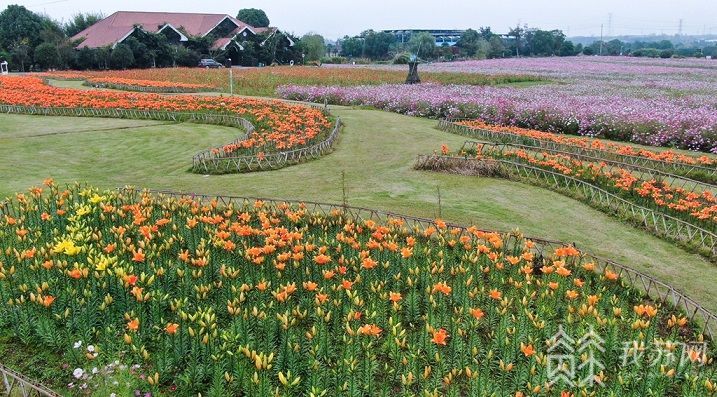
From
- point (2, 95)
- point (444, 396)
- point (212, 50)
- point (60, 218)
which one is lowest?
point (444, 396)

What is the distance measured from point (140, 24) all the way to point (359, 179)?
73.4m

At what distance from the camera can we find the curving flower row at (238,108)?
19469mm

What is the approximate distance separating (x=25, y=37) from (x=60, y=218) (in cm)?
7681

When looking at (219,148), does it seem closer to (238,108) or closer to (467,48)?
(238,108)

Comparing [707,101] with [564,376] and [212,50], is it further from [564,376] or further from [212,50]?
[212,50]

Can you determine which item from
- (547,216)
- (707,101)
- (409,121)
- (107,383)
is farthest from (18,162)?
(707,101)

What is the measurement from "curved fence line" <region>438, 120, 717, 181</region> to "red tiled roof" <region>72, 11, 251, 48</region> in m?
62.0

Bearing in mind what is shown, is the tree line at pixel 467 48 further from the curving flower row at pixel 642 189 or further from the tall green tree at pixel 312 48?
the curving flower row at pixel 642 189

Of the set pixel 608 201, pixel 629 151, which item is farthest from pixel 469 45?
pixel 608 201

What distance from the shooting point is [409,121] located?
29.2m

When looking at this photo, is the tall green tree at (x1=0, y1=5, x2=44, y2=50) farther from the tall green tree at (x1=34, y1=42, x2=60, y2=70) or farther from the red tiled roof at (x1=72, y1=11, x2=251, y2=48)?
the tall green tree at (x1=34, y1=42, x2=60, y2=70)

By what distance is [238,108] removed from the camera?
27.5 metres

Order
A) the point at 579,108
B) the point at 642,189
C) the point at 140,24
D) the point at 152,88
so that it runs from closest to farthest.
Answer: the point at 642,189 < the point at 579,108 < the point at 152,88 < the point at 140,24

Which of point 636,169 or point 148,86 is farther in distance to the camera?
point 148,86
